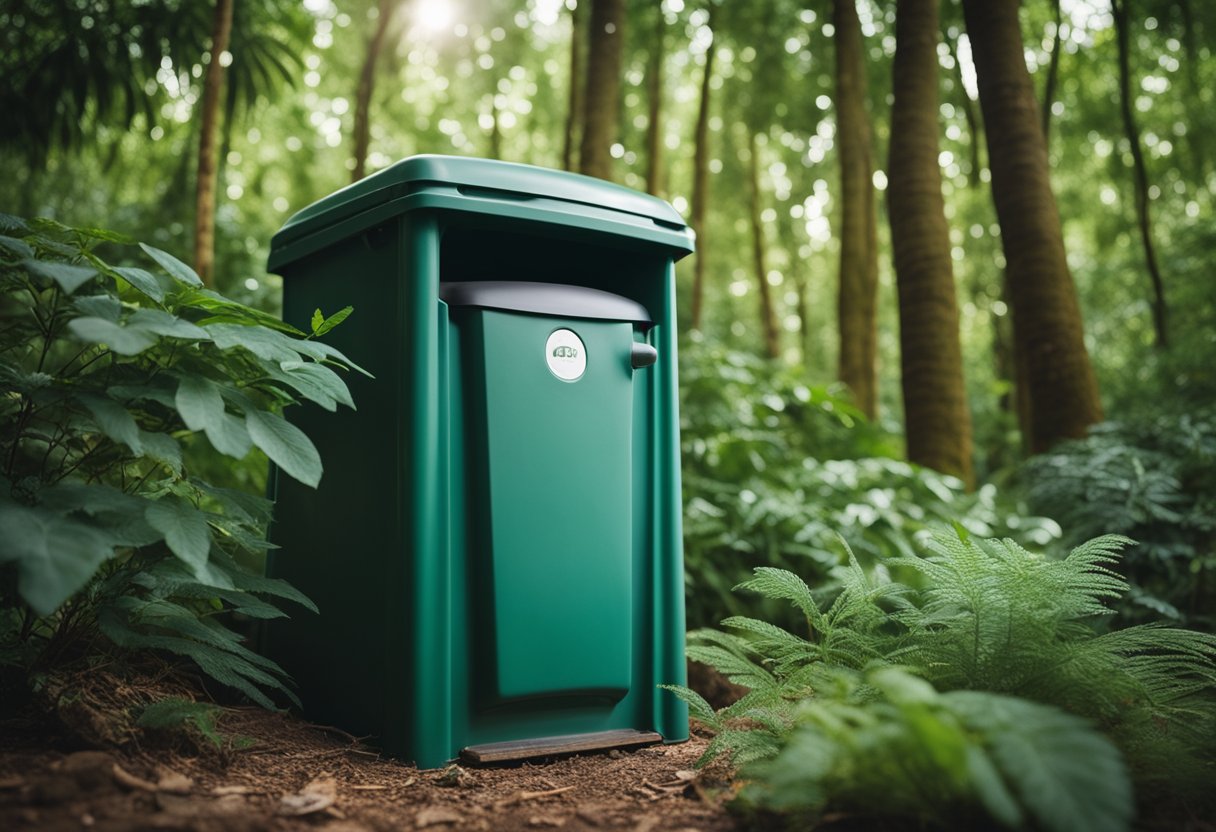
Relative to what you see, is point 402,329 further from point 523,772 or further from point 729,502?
point 729,502

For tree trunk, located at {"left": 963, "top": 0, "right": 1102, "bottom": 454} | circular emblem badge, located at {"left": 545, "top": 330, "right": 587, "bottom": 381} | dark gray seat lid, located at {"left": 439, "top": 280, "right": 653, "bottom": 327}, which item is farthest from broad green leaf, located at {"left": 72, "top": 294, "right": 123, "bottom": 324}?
tree trunk, located at {"left": 963, "top": 0, "right": 1102, "bottom": 454}

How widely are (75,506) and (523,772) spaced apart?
1.20 meters

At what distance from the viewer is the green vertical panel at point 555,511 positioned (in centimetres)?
226

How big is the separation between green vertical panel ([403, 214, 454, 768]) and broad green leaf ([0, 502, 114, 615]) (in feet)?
2.40

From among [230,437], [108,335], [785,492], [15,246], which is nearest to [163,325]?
[108,335]

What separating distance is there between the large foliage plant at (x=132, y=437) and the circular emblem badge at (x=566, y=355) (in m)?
0.56

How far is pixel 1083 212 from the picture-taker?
12922 mm

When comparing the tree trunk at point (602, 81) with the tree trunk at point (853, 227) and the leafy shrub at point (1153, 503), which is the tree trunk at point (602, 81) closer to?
the tree trunk at point (853, 227)

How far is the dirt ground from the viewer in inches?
59.4

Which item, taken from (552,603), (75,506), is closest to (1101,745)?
(552,603)

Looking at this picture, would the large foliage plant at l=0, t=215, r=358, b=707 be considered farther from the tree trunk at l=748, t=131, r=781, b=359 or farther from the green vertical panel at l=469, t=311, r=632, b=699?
the tree trunk at l=748, t=131, r=781, b=359

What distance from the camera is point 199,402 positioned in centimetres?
174

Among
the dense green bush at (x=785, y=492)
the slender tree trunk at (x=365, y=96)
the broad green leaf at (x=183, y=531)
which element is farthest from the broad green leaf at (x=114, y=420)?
the slender tree trunk at (x=365, y=96)

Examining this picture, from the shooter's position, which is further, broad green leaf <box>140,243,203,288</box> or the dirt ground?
broad green leaf <box>140,243,203,288</box>
